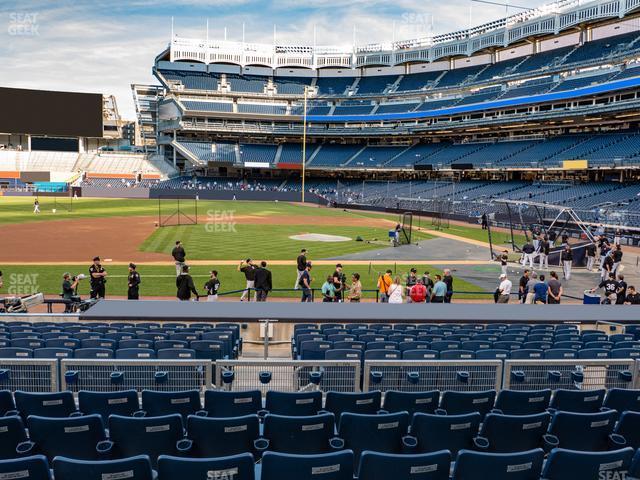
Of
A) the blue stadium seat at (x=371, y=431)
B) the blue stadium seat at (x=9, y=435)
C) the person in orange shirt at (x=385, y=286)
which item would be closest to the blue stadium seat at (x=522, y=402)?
the blue stadium seat at (x=371, y=431)

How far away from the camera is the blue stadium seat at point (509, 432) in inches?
200

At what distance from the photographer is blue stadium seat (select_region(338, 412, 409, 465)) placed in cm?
493

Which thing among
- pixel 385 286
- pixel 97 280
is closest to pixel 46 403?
pixel 97 280

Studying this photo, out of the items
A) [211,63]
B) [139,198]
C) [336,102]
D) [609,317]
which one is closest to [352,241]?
[609,317]

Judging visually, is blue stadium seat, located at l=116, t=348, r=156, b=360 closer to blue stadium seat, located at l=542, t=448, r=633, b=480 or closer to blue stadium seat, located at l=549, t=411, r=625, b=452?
blue stadium seat, located at l=549, t=411, r=625, b=452

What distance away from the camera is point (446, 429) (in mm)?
5004

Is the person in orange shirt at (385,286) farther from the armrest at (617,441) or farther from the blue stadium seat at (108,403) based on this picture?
the blue stadium seat at (108,403)

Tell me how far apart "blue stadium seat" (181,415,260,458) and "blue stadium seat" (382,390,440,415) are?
5.78 ft

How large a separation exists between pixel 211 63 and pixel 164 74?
9522mm

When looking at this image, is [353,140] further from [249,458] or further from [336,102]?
[249,458]

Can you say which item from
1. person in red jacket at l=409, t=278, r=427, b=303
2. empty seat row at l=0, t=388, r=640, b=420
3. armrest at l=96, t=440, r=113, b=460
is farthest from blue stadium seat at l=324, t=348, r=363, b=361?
person in red jacket at l=409, t=278, r=427, b=303

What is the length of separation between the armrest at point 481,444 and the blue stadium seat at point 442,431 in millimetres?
70

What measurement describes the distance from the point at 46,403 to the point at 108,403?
0.63 m

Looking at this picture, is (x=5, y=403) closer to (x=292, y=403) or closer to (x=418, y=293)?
(x=292, y=403)
